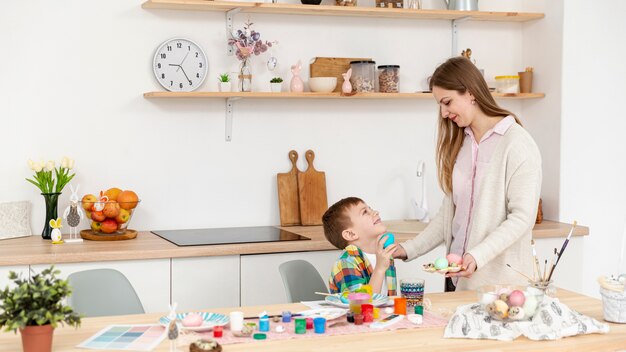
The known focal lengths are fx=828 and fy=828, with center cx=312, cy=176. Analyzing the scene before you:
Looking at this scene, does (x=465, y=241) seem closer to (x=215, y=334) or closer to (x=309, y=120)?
(x=215, y=334)

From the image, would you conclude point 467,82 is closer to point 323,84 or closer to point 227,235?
point 323,84

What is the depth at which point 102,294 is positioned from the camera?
283 centimetres

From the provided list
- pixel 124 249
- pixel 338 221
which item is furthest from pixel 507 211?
pixel 124 249

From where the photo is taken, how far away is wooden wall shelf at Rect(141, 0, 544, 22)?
12.6ft

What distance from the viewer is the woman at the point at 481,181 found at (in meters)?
2.80

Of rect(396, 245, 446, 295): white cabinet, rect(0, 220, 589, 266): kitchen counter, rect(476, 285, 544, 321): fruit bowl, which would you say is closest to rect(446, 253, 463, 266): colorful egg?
rect(476, 285, 544, 321): fruit bowl

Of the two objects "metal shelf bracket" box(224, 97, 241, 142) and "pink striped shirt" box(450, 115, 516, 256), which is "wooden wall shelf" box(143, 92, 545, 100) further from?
"pink striped shirt" box(450, 115, 516, 256)

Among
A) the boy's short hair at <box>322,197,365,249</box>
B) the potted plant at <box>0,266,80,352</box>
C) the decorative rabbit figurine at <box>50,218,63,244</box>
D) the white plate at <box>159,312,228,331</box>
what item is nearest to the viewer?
the potted plant at <box>0,266,80,352</box>

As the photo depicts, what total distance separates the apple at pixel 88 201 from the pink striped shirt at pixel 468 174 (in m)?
1.60

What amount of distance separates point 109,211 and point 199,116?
70cm

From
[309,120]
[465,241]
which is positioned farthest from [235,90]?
[465,241]

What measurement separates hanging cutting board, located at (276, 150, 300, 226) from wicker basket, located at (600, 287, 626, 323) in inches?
78.8

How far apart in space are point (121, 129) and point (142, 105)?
152 mm

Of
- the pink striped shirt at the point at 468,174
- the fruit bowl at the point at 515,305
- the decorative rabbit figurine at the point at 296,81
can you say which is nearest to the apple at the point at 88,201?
the decorative rabbit figurine at the point at 296,81
